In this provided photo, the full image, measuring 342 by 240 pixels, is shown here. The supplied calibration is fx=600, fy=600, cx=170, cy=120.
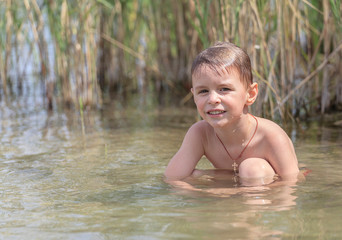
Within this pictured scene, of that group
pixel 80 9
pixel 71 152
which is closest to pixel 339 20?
pixel 71 152

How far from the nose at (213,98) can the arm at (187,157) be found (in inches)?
15.2

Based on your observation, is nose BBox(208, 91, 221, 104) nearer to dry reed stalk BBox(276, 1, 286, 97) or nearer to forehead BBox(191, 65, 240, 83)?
forehead BBox(191, 65, 240, 83)

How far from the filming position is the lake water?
219cm

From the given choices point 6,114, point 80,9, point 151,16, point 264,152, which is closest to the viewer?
point 264,152

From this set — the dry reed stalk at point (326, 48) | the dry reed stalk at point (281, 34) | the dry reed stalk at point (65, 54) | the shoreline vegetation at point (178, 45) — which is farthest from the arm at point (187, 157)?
the dry reed stalk at point (65, 54)

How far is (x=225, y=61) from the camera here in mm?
2760

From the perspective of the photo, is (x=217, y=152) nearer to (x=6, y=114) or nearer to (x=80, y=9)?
(x=80, y=9)

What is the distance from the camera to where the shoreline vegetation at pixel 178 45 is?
408cm

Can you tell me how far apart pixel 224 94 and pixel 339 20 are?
4.25 ft

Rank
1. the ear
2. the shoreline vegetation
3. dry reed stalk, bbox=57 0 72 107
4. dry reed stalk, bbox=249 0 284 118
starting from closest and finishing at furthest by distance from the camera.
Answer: the ear → dry reed stalk, bbox=249 0 284 118 → the shoreline vegetation → dry reed stalk, bbox=57 0 72 107

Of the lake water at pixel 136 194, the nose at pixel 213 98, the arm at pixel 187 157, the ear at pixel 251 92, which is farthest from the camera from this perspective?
the arm at pixel 187 157

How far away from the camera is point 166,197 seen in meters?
2.66

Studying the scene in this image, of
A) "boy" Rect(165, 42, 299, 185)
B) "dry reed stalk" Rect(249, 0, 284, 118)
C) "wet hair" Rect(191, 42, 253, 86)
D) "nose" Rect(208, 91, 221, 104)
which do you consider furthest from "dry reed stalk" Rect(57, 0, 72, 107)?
"nose" Rect(208, 91, 221, 104)

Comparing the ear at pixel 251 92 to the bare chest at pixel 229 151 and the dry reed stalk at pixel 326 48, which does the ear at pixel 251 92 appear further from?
the dry reed stalk at pixel 326 48
